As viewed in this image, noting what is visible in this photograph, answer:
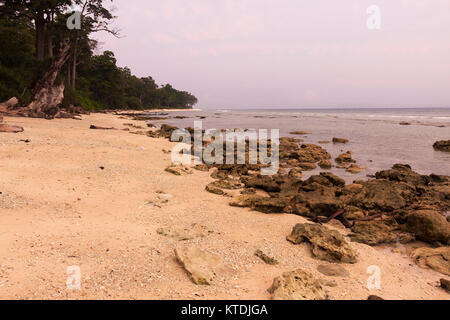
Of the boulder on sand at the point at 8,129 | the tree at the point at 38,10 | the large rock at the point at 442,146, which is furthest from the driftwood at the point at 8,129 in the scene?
the large rock at the point at 442,146

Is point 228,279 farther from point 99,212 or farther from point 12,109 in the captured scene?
point 12,109

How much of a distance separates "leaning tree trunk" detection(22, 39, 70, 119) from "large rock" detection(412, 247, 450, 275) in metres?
23.9

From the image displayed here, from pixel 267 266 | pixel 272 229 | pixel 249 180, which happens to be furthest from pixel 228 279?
pixel 249 180

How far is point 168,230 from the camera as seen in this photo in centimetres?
545

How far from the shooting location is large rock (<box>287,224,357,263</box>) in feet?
16.5

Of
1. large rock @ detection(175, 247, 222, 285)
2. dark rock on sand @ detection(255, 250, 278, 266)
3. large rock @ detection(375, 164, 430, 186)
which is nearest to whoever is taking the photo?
large rock @ detection(175, 247, 222, 285)

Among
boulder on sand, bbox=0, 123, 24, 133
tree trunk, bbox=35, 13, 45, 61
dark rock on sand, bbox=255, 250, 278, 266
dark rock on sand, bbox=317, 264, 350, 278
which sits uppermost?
tree trunk, bbox=35, 13, 45, 61

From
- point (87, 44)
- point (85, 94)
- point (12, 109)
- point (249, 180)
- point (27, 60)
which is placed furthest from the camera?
point (85, 94)

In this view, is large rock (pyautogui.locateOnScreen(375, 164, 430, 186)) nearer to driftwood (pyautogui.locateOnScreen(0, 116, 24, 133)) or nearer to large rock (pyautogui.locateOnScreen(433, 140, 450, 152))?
large rock (pyautogui.locateOnScreen(433, 140, 450, 152))

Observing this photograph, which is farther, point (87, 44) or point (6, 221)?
point (87, 44)

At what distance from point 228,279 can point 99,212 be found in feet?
11.2

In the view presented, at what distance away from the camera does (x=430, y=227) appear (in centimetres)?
622

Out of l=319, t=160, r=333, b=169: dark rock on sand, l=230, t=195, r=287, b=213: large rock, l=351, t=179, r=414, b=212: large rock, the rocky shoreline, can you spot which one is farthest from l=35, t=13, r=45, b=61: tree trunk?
l=351, t=179, r=414, b=212: large rock

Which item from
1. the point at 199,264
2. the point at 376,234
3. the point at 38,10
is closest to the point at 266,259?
the point at 199,264
